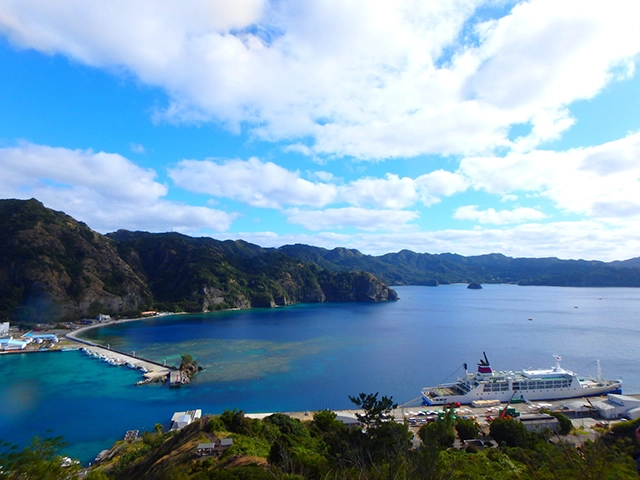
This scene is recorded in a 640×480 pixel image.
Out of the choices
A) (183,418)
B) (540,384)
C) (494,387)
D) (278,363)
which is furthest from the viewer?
(278,363)

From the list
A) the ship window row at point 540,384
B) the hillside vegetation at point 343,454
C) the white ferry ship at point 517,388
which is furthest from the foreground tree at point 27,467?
the ship window row at point 540,384

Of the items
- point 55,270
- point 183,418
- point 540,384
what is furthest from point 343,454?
point 55,270

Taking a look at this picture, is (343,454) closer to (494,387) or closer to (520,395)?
(494,387)

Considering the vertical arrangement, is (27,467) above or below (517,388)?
above

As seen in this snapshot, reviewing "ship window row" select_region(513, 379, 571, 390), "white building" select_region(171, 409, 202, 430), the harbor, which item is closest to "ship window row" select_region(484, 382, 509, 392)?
"ship window row" select_region(513, 379, 571, 390)

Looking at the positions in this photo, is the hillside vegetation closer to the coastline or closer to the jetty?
the jetty

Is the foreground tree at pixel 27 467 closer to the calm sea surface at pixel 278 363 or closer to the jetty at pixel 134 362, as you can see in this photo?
the calm sea surface at pixel 278 363

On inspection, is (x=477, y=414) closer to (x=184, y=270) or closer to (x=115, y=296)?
(x=115, y=296)

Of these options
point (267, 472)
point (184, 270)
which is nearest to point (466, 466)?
point (267, 472)
